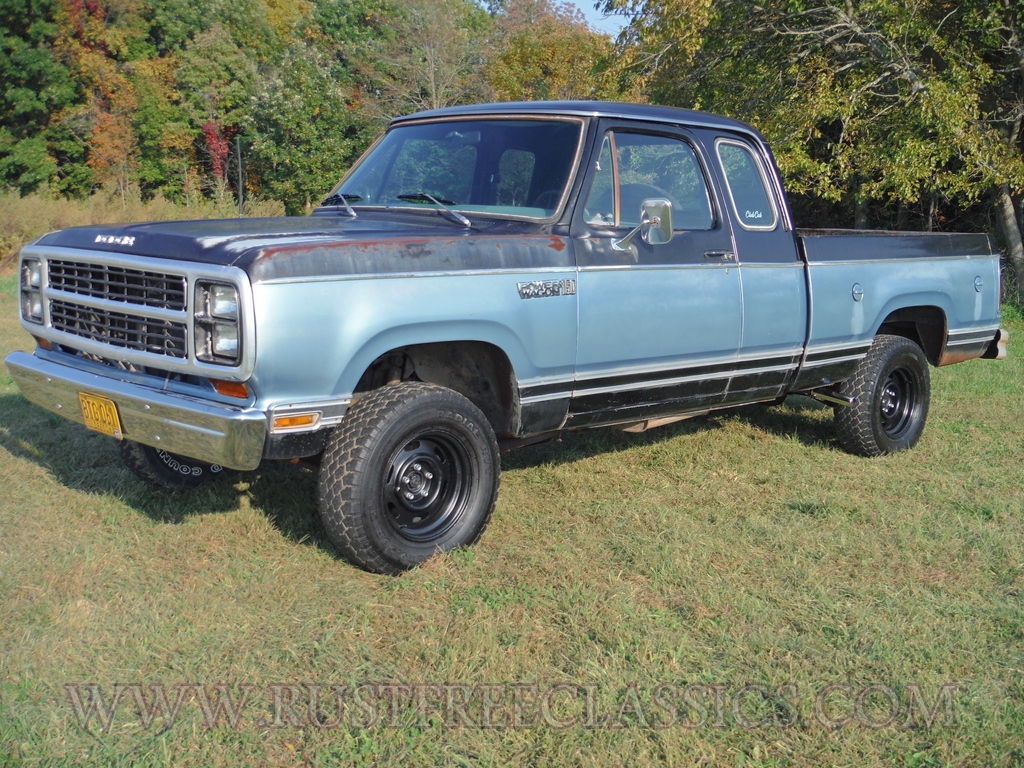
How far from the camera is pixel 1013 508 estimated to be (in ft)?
17.2

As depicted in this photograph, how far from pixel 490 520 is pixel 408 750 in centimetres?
192

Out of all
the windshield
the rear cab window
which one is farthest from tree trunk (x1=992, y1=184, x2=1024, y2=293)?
the windshield

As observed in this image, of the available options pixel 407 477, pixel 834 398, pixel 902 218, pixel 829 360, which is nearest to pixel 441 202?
pixel 407 477

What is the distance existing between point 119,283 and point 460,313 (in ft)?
4.72

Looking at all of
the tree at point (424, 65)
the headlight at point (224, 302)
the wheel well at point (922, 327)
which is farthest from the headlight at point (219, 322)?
the tree at point (424, 65)

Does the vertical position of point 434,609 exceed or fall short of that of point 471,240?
it falls short

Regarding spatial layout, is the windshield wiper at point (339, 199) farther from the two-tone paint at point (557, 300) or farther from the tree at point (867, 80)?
the tree at point (867, 80)

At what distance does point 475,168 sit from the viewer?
16.5 ft

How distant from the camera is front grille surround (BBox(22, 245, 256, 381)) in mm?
3656

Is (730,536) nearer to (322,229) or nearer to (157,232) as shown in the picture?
(322,229)

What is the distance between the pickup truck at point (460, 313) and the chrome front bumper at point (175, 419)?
1 cm

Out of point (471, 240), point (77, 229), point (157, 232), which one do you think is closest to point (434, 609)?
point (471, 240)

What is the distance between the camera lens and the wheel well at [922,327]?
6.67 meters

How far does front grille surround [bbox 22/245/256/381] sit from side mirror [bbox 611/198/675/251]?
199cm
